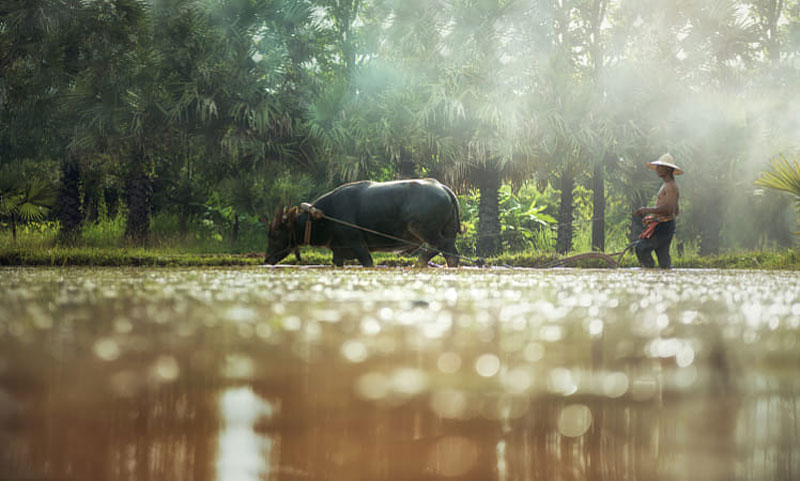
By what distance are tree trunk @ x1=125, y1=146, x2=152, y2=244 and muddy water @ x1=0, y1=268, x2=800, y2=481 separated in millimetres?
11959

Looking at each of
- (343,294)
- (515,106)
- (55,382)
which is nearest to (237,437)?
(55,382)

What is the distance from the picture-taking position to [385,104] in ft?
40.7

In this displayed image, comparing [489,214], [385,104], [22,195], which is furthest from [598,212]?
[22,195]

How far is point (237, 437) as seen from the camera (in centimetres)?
68

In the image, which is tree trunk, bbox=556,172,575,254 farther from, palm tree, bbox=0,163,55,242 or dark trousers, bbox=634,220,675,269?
palm tree, bbox=0,163,55,242

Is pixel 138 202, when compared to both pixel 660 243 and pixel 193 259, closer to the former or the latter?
pixel 193 259

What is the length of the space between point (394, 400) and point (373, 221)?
7574 millimetres

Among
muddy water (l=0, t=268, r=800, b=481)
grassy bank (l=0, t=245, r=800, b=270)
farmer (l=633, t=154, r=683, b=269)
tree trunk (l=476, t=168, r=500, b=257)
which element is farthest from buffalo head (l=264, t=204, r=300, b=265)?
muddy water (l=0, t=268, r=800, b=481)

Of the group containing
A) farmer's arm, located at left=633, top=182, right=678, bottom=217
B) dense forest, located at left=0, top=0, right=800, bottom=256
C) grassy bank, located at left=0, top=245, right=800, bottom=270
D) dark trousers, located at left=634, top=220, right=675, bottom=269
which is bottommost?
grassy bank, located at left=0, top=245, right=800, bottom=270

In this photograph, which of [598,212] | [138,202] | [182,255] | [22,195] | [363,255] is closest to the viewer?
[363,255]

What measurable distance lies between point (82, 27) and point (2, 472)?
14400mm

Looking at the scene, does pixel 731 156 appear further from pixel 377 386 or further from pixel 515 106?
pixel 377 386

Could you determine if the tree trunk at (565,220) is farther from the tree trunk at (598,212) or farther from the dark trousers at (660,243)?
the dark trousers at (660,243)

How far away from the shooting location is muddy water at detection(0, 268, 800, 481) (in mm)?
632
